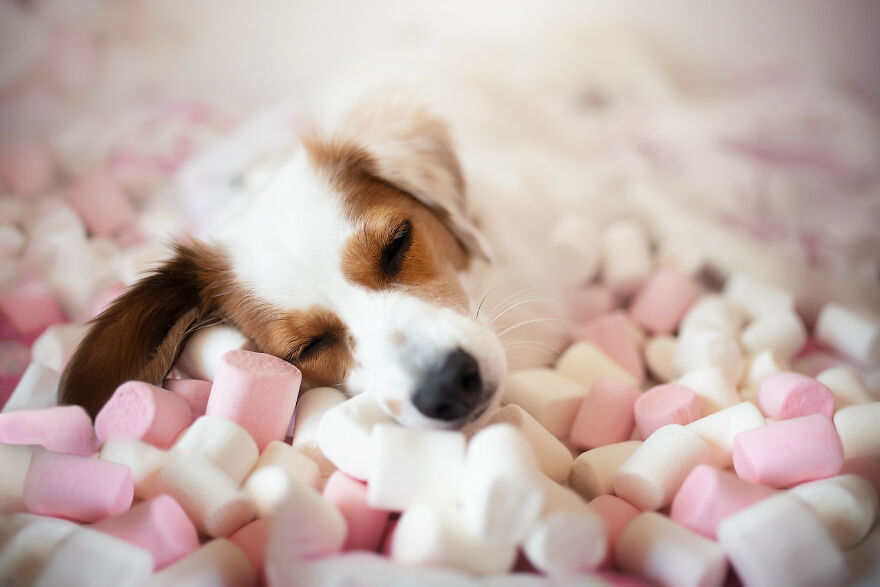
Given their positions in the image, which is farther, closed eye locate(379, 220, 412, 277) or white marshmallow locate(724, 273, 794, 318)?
white marshmallow locate(724, 273, 794, 318)

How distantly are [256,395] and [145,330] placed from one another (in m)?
0.32

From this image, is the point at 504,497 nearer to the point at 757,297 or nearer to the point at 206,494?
the point at 206,494

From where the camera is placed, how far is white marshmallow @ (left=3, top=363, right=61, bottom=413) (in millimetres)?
1146

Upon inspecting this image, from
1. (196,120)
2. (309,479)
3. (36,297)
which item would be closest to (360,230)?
(309,479)

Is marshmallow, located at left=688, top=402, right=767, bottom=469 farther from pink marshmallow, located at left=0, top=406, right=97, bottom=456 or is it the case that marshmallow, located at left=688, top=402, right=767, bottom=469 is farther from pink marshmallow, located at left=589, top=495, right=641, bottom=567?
pink marshmallow, located at left=0, top=406, right=97, bottom=456

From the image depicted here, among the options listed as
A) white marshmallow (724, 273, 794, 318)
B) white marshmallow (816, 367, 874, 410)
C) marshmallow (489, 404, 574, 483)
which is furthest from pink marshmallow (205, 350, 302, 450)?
white marshmallow (724, 273, 794, 318)

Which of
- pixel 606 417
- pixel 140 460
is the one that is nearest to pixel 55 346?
pixel 140 460

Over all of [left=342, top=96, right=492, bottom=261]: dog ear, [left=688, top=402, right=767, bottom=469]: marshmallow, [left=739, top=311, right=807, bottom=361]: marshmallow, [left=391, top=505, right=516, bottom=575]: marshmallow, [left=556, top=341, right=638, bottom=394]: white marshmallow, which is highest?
[left=342, top=96, right=492, bottom=261]: dog ear

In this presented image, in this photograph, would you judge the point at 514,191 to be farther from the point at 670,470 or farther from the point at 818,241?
the point at 670,470

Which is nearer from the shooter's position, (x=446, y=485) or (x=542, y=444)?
(x=446, y=485)

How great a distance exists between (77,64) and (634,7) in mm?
2037

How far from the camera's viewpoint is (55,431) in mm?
1018

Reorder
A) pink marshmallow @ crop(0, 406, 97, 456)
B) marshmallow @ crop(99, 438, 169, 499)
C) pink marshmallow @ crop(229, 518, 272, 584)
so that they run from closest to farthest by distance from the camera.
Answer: pink marshmallow @ crop(229, 518, 272, 584)
marshmallow @ crop(99, 438, 169, 499)
pink marshmallow @ crop(0, 406, 97, 456)

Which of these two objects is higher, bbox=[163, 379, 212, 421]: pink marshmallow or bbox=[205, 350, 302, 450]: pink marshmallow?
bbox=[205, 350, 302, 450]: pink marshmallow
